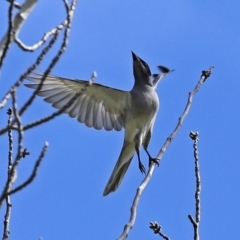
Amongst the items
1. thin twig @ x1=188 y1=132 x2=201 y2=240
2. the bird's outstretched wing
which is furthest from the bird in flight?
thin twig @ x1=188 y1=132 x2=201 y2=240

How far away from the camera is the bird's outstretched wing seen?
28.2 feet

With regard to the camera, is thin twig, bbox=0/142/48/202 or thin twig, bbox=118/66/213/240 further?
thin twig, bbox=118/66/213/240

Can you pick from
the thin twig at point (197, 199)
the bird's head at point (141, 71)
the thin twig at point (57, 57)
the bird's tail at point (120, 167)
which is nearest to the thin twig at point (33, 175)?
the thin twig at point (57, 57)

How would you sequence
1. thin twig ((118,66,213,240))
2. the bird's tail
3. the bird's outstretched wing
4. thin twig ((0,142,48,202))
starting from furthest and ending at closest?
the bird's outstretched wing < the bird's tail < thin twig ((118,66,213,240)) < thin twig ((0,142,48,202))

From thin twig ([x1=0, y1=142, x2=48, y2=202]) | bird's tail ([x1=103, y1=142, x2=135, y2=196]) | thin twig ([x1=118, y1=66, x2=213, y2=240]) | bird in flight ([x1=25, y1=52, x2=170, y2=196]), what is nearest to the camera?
thin twig ([x1=0, y1=142, x2=48, y2=202])

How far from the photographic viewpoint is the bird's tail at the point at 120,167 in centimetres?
775

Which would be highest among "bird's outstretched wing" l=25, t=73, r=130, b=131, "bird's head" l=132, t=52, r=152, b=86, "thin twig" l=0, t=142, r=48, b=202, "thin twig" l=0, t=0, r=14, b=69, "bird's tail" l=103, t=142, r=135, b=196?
"bird's head" l=132, t=52, r=152, b=86

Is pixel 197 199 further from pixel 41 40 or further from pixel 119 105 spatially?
pixel 119 105

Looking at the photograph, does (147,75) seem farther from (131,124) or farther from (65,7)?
(65,7)

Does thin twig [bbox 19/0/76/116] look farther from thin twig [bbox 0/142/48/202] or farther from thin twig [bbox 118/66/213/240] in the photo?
thin twig [bbox 118/66/213/240]

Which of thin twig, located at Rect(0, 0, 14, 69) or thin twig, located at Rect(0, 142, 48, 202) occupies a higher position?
thin twig, located at Rect(0, 0, 14, 69)

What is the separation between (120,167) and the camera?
8070 millimetres

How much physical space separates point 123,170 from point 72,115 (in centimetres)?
127

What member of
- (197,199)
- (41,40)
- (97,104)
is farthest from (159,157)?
(97,104)
